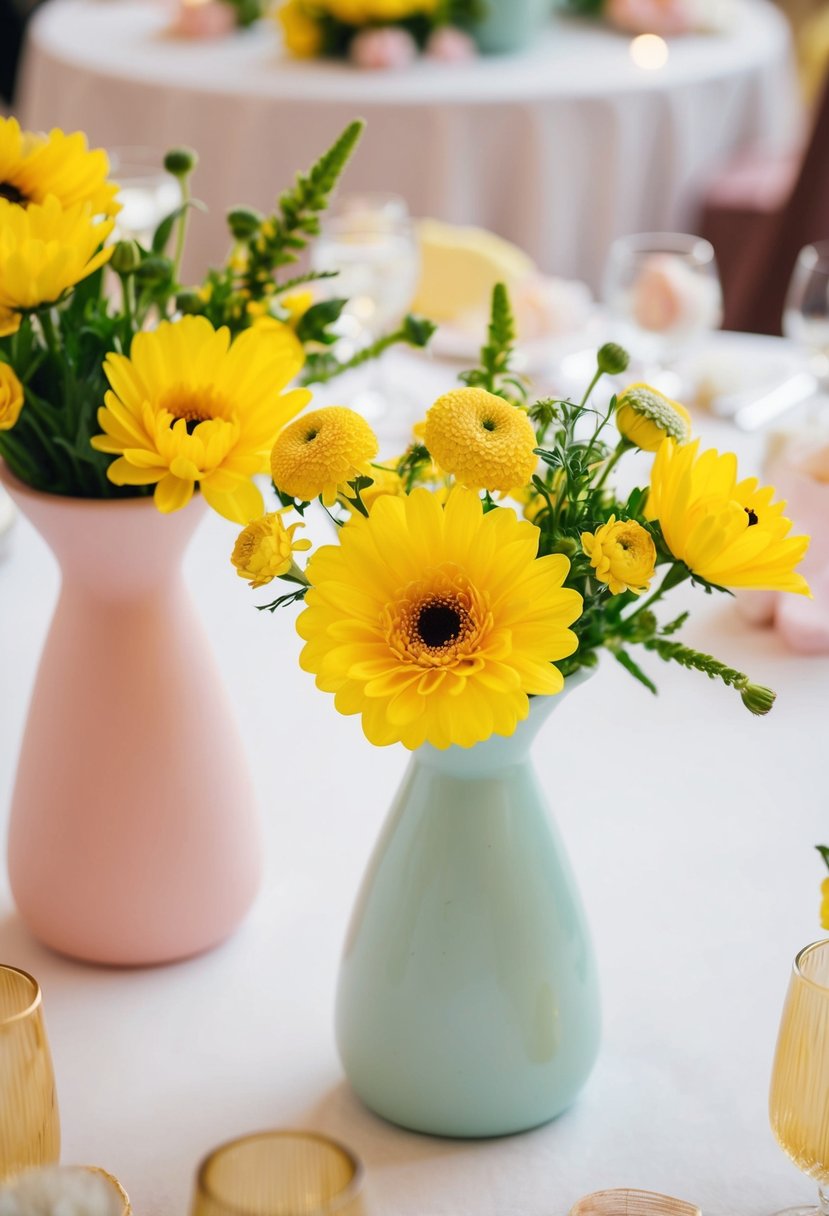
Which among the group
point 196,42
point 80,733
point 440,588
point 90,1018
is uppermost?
point 440,588

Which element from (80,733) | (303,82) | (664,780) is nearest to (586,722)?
(664,780)

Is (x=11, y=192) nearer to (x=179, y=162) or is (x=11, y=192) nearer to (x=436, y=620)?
(x=179, y=162)

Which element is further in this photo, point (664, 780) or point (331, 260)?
point (331, 260)

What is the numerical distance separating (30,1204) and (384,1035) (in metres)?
0.21

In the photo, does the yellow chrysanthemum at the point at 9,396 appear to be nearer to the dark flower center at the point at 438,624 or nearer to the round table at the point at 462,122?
the dark flower center at the point at 438,624

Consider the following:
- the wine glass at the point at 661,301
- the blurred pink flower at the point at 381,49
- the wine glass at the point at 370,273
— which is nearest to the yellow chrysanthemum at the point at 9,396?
the wine glass at the point at 370,273

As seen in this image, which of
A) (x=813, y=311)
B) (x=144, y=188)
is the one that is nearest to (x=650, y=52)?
(x=144, y=188)

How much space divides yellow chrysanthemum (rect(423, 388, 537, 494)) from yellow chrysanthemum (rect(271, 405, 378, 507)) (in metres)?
0.02

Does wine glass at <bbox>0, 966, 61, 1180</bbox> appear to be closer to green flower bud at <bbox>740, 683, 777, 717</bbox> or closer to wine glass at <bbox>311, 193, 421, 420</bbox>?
green flower bud at <bbox>740, 683, 777, 717</bbox>

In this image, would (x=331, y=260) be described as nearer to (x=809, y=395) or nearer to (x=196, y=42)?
(x=809, y=395)

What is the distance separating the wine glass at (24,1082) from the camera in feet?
1.63

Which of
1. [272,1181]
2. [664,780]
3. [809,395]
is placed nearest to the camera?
[272,1181]

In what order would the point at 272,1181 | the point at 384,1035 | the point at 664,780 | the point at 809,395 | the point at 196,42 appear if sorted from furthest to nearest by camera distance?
the point at 196,42 → the point at 809,395 → the point at 664,780 → the point at 384,1035 → the point at 272,1181

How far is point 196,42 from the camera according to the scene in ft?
10.8
